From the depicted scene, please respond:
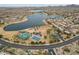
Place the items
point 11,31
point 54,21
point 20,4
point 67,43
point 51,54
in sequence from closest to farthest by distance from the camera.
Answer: point 51,54 → point 67,43 → point 11,31 → point 54,21 → point 20,4

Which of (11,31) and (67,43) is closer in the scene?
(67,43)

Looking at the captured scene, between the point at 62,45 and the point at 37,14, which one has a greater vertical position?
the point at 37,14

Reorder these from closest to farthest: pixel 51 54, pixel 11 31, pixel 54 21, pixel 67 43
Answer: pixel 51 54, pixel 67 43, pixel 11 31, pixel 54 21

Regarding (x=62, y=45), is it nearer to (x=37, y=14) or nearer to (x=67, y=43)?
(x=67, y=43)

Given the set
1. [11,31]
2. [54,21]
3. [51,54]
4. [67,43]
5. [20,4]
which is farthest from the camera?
[20,4]
